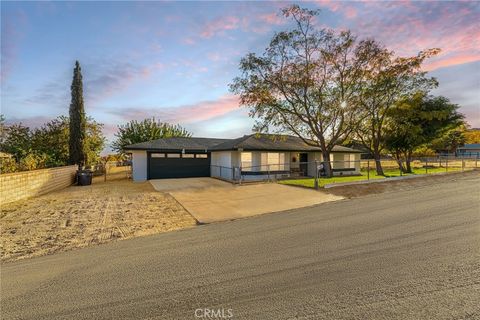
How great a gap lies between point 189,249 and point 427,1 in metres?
12.5

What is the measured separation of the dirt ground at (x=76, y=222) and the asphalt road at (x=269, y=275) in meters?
0.77

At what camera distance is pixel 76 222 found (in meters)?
7.38

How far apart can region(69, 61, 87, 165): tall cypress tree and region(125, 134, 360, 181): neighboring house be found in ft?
14.3

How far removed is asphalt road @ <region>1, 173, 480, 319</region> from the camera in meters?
2.85

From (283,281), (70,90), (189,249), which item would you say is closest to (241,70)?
(70,90)

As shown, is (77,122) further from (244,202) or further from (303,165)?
(303,165)

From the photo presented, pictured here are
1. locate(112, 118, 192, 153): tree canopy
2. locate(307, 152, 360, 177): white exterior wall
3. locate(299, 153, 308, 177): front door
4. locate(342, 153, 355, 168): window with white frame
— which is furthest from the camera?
locate(112, 118, 192, 153): tree canopy

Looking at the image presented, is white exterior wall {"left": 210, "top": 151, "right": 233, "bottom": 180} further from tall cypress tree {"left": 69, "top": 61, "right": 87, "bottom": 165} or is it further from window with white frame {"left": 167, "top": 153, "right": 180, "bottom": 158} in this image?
tall cypress tree {"left": 69, "top": 61, "right": 87, "bottom": 165}

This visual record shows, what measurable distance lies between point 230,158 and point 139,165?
24.3ft

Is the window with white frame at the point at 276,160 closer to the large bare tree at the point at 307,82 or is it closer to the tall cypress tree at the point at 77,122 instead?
the large bare tree at the point at 307,82

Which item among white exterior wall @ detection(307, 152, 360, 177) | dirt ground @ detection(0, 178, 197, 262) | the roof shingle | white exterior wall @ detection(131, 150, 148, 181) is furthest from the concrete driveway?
white exterior wall @ detection(307, 152, 360, 177)

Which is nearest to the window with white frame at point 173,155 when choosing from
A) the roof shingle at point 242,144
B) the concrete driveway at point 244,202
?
the roof shingle at point 242,144

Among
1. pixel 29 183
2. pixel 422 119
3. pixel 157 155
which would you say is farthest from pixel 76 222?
pixel 422 119

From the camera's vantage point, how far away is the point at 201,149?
22062 mm
